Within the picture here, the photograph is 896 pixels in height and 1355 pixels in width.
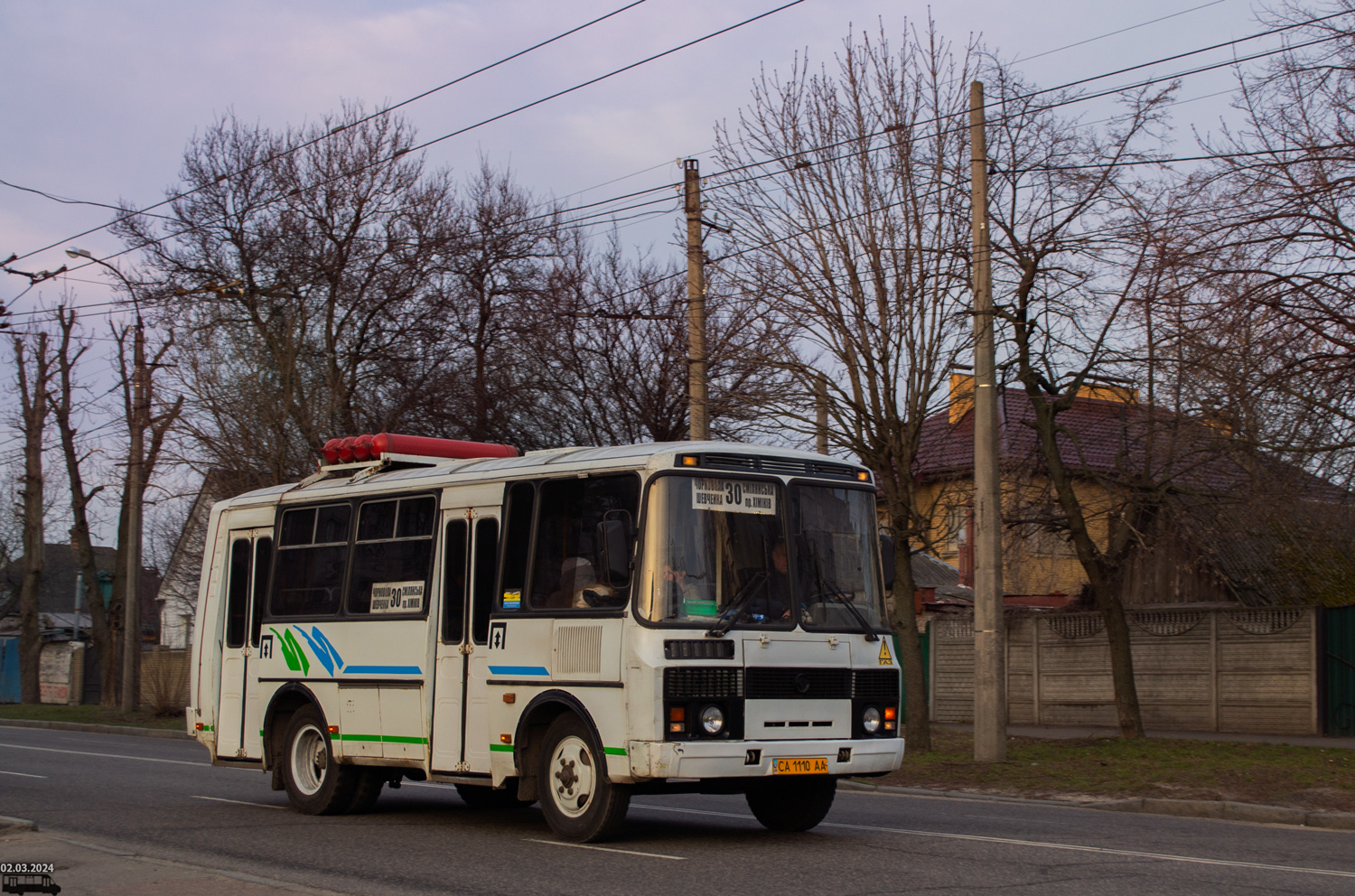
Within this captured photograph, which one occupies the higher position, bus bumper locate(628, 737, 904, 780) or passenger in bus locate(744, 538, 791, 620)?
passenger in bus locate(744, 538, 791, 620)

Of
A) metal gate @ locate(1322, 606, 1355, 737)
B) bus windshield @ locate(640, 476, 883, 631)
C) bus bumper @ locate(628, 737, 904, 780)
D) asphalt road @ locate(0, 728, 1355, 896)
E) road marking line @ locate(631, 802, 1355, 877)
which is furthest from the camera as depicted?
metal gate @ locate(1322, 606, 1355, 737)

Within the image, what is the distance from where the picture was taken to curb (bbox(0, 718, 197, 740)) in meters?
28.4

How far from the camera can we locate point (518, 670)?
10203mm

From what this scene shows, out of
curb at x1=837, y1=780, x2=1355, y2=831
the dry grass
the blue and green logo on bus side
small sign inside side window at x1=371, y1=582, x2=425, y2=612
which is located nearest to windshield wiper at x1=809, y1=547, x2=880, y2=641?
small sign inside side window at x1=371, y1=582, x2=425, y2=612

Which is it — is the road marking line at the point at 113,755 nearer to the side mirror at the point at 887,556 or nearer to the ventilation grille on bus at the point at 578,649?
the ventilation grille on bus at the point at 578,649

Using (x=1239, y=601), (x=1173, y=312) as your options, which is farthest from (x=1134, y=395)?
(x=1239, y=601)

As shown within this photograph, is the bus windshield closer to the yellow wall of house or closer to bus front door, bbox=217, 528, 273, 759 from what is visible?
bus front door, bbox=217, 528, 273, 759

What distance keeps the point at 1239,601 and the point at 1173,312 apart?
12.3 metres

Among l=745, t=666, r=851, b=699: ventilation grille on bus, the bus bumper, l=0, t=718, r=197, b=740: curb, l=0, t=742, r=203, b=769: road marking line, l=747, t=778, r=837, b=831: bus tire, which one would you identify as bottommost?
l=0, t=718, r=197, b=740: curb

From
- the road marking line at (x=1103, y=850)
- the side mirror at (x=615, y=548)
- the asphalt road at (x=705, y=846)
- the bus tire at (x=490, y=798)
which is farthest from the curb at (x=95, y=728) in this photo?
the side mirror at (x=615, y=548)

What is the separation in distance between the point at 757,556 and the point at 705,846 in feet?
6.94

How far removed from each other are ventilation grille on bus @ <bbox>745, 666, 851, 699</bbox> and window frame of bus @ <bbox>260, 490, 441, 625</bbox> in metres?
3.15

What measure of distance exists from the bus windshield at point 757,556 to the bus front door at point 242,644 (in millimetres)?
5558

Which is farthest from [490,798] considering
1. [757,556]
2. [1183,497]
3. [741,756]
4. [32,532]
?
[32,532]
